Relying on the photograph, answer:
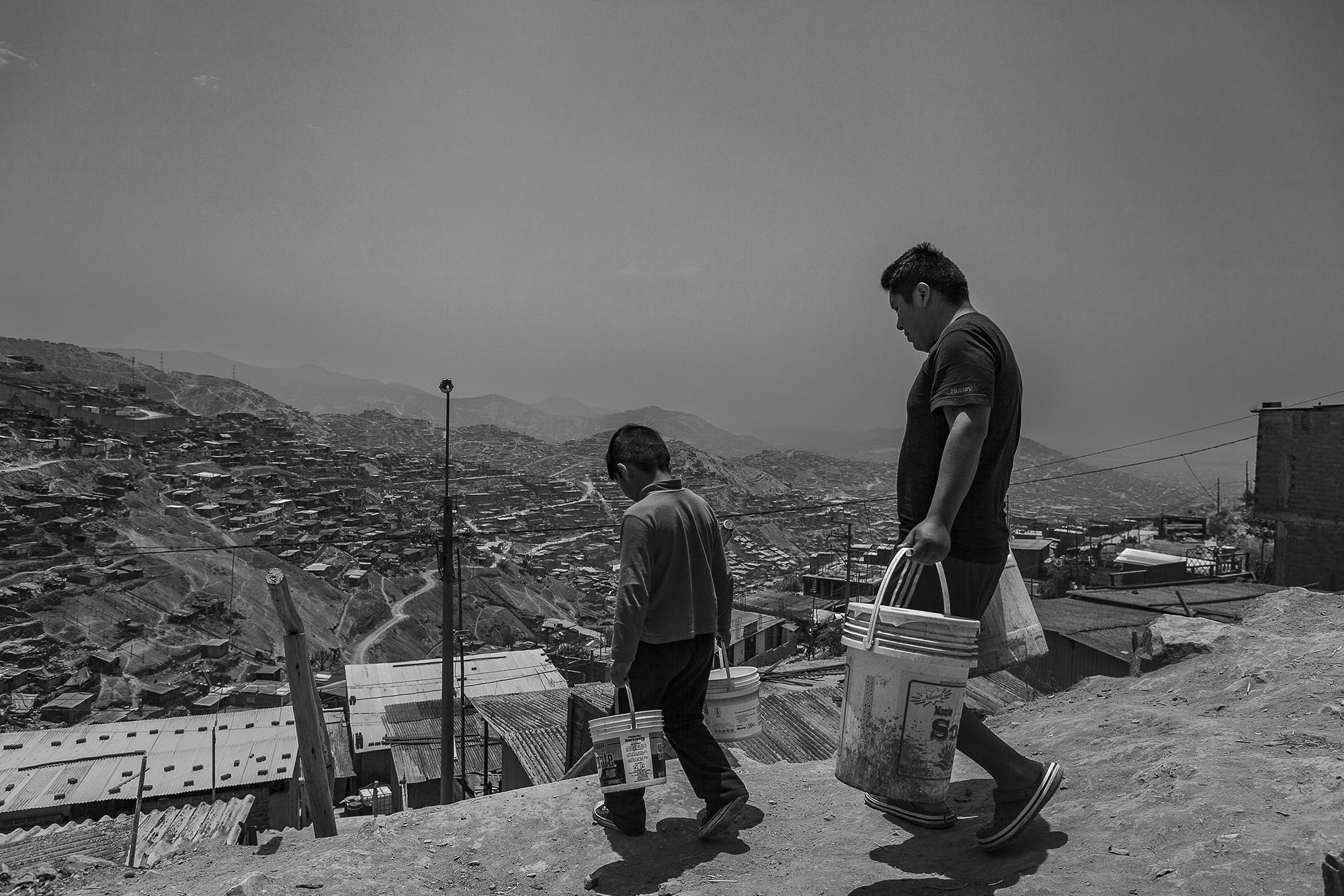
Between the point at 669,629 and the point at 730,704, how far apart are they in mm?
746

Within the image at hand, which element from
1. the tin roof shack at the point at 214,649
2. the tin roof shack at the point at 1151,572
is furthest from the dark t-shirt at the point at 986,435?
the tin roof shack at the point at 214,649

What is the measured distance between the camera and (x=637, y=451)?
9.77ft

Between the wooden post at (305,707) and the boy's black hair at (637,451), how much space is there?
1268mm

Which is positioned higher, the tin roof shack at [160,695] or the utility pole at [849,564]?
the utility pole at [849,564]

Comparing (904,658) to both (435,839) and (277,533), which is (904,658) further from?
(277,533)

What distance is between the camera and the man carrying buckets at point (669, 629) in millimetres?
2693

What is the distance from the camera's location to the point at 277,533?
4134cm

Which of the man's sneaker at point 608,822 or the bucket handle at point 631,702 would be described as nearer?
the bucket handle at point 631,702

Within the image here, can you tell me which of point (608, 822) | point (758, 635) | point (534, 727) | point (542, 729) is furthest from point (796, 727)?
point (758, 635)

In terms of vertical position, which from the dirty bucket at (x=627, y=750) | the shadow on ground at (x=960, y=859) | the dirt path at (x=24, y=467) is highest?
the dirty bucket at (x=627, y=750)

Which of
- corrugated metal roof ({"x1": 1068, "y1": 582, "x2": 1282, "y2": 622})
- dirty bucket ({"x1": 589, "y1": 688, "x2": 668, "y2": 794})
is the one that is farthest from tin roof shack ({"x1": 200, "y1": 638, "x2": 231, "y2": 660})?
dirty bucket ({"x1": 589, "y1": 688, "x2": 668, "y2": 794})

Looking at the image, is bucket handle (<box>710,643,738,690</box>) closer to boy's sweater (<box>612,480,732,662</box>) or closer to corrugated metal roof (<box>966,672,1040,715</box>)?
boy's sweater (<box>612,480,732,662</box>)

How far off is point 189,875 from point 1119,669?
7731 millimetres

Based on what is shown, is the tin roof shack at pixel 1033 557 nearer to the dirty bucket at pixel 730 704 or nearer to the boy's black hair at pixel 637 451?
the dirty bucket at pixel 730 704
